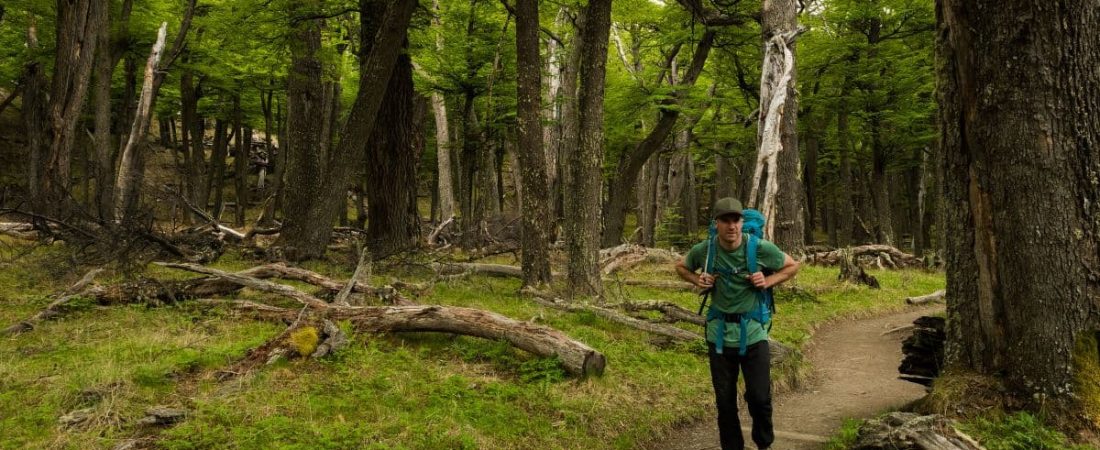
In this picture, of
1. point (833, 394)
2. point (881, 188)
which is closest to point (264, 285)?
point (833, 394)

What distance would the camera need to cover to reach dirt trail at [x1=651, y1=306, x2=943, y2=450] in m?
5.23

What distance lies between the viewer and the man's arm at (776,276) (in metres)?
4.25

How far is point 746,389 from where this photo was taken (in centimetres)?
446

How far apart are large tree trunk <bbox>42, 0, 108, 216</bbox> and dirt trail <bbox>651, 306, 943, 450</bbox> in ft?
37.4

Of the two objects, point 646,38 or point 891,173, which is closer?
point 646,38

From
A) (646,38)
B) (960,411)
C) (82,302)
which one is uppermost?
(646,38)

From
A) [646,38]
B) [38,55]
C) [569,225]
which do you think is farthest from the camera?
[38,55]

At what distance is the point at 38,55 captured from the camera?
18.2m

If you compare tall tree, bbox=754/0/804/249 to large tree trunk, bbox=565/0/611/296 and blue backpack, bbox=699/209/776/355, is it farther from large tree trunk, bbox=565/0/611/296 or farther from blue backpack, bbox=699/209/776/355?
blue backpack, bbox=699/209/776/355

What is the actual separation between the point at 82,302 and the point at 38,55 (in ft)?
53.1

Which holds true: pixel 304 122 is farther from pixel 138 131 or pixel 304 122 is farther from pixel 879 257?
pixel 879 257

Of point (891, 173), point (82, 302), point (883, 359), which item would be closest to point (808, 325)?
point (883, 359)

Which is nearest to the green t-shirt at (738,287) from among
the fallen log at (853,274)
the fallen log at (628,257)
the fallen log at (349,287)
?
the fallen log at (349,287)

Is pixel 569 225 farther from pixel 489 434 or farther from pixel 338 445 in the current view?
pixel 338 445
